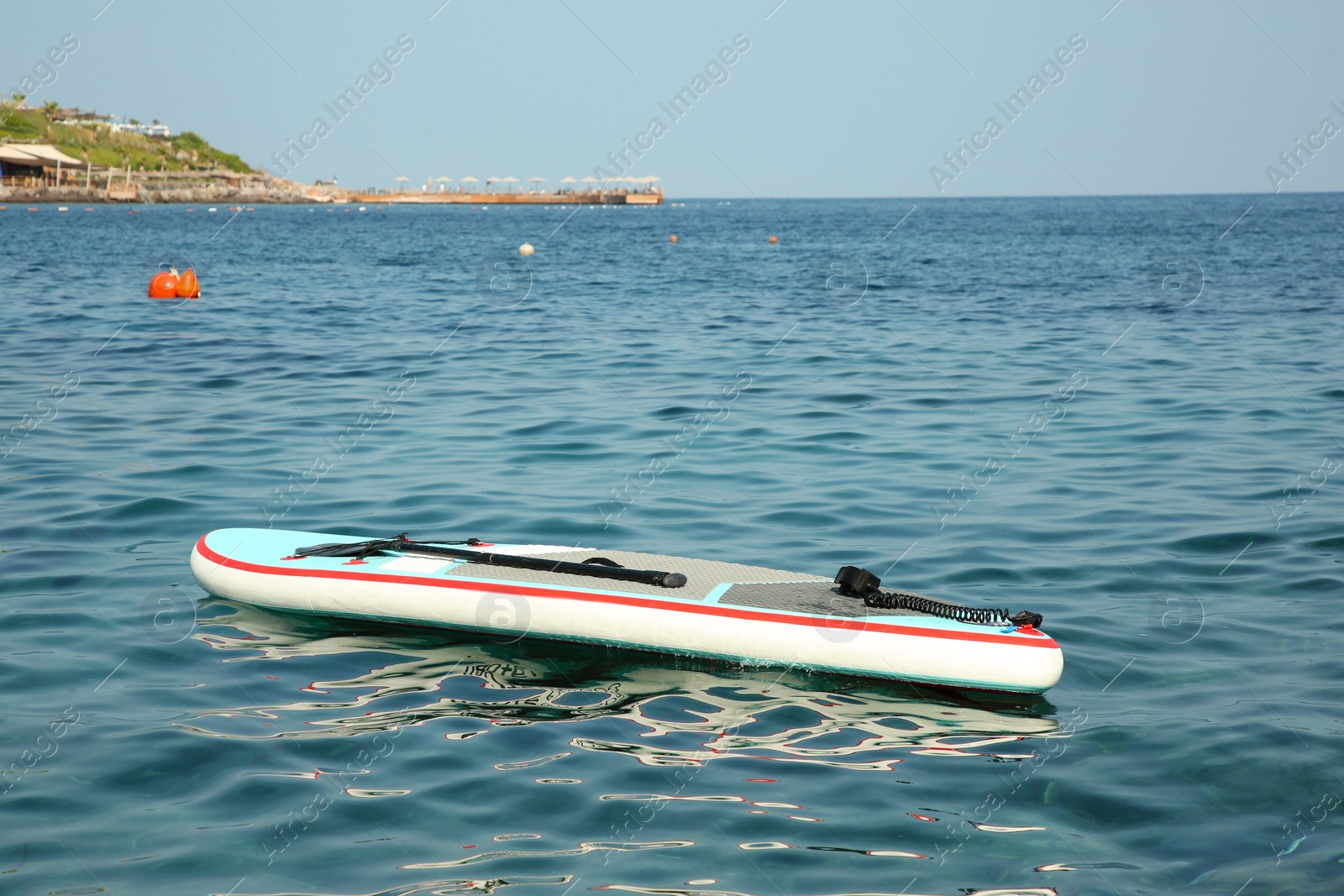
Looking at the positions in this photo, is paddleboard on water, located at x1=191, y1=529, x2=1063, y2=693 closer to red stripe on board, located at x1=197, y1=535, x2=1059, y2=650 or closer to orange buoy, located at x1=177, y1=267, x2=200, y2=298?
red stripe on board, located at x1=197, y1=535, x2=1059, y2=650

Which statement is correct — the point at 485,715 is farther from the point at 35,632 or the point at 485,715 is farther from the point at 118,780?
the point at 35,632

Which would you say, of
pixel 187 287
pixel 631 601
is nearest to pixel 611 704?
pixel 631 601

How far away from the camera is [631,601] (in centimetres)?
624

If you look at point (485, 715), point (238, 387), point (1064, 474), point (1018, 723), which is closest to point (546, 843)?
point (485, 715)

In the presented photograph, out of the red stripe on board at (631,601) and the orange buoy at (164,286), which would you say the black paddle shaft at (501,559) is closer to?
the red stripe on board at (631,601)

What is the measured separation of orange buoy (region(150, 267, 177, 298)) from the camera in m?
23.0

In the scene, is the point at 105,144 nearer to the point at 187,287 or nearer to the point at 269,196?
the point at 269,196

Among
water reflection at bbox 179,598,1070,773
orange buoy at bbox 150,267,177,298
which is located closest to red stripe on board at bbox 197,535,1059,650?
water reflection at bbox 179,598,1070,773

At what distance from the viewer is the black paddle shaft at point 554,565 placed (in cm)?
633

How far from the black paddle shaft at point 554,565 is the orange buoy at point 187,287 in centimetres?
1891

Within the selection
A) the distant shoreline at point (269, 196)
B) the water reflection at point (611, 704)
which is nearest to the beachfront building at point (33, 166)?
the distant shoreline at point (269, 196)

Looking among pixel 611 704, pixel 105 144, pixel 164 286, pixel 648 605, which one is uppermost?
pixel 105 144

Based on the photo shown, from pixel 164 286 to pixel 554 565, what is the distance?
19.9 m

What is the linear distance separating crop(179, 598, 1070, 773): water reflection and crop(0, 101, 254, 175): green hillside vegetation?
4438 inches
